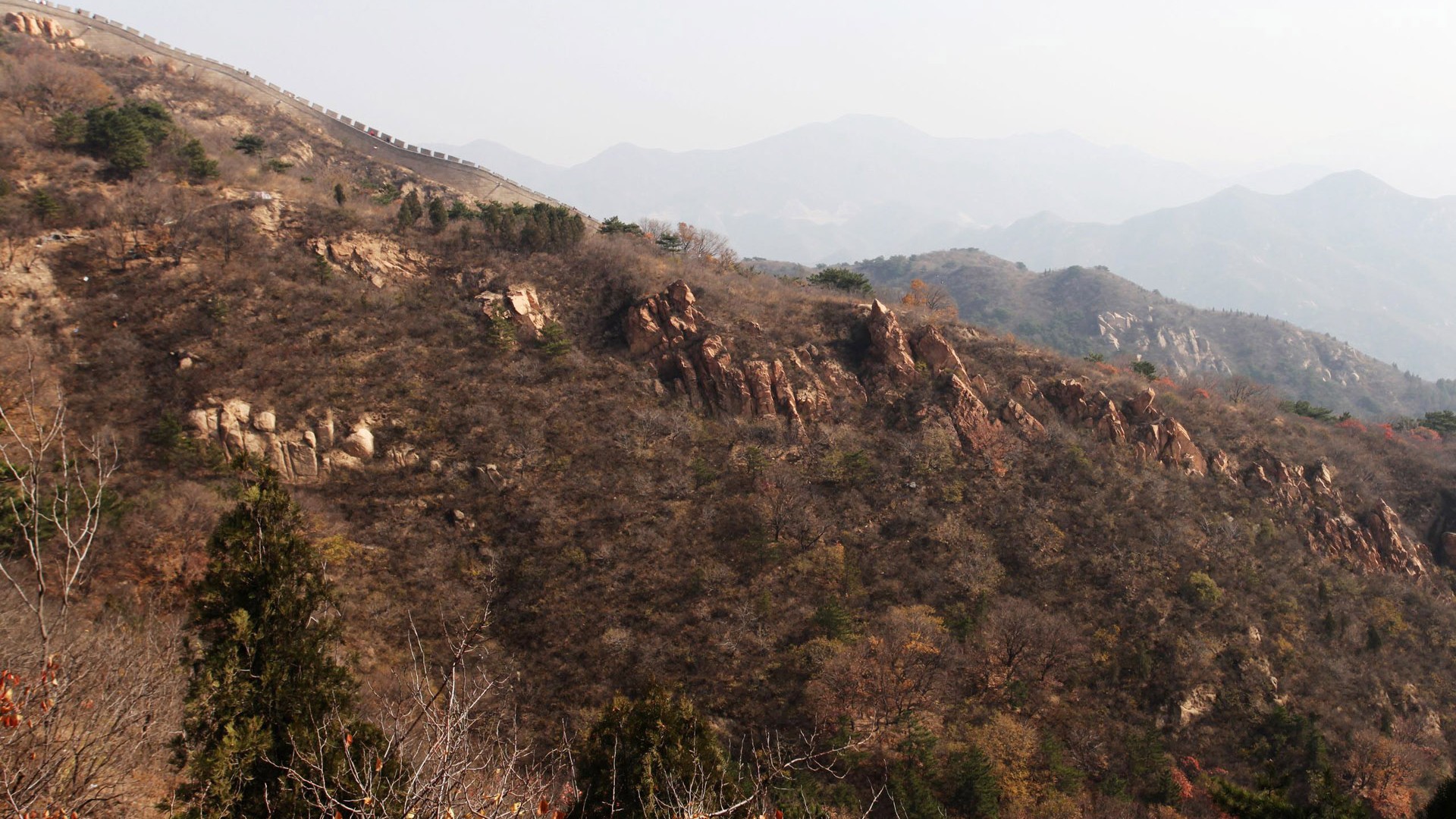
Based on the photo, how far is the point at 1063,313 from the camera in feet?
345

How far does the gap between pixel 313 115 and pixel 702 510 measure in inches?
1676

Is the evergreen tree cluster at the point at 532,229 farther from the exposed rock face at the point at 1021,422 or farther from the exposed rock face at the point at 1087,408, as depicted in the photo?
the exposed rock face at the point at 1087,408

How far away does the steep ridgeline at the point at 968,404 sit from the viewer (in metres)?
27.9

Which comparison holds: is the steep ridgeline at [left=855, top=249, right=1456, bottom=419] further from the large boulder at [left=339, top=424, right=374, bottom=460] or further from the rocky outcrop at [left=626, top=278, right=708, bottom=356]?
the large boulder at [left=339, top=424, right=374, bottom=460]

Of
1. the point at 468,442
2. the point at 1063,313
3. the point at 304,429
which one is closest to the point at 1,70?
the point at 304,429

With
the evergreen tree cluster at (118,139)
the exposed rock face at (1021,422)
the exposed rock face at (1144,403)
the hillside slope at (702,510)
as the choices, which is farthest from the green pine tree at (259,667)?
the exposed rock face at (1144,403)

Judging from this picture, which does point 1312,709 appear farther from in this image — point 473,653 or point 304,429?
point 304,429

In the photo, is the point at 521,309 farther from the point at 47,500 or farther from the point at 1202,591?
the point at 1202,591

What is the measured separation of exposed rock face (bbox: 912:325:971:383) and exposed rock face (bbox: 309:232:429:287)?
24204 mm

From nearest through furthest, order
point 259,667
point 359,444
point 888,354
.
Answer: point 259,667
point 359,444
point 888,354

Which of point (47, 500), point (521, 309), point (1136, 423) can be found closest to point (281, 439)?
point (47, 500)

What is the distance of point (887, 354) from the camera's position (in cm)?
3195

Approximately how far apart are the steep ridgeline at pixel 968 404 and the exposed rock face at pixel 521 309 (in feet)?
13.2

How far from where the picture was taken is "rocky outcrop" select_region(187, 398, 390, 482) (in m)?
22.2
